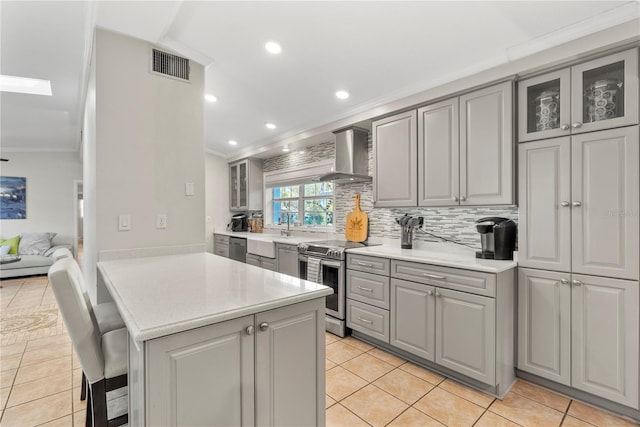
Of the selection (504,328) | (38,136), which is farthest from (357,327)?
(38,136)

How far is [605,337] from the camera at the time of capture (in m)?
1.91

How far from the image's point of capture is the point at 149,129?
94.8 inches

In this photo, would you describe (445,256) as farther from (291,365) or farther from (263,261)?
(263,261)

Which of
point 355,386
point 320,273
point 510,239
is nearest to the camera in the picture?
point 355,386

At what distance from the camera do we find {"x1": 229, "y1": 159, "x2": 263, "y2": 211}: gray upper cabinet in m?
5.51

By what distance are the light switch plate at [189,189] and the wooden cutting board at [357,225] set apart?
1906 mm

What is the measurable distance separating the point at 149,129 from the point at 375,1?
1916 millimetres

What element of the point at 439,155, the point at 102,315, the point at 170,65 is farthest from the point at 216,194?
the point at 439,155

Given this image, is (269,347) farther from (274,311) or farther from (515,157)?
(515,157)

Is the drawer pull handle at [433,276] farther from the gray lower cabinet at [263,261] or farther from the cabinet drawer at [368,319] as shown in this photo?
the gray lower cabinet at [263,261]

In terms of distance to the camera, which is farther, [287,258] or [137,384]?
[287,258]

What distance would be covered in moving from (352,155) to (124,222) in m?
2.36

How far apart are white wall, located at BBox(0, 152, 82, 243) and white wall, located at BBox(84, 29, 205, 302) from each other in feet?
19.0

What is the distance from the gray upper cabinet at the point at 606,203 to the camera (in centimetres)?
181
